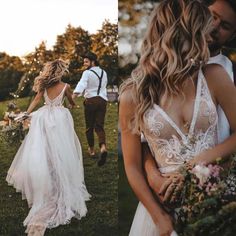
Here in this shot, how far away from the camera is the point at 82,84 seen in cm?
371

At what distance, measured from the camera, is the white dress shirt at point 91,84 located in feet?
12.2

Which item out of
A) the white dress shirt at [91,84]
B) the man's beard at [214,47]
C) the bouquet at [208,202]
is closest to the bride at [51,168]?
the white dress shirt at [91,84]

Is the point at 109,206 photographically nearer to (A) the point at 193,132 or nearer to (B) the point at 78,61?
(B) the point at 78,61

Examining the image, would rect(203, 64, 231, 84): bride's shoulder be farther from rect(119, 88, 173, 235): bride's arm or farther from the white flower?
the white flower

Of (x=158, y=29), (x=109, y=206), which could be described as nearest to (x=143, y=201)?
(x=158, y=29)

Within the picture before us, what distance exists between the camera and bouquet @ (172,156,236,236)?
1.82m

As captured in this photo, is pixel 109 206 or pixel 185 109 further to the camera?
pixel 109 206

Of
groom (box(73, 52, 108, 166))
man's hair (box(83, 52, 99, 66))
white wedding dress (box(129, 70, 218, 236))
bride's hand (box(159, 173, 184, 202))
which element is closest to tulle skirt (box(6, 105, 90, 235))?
groom (box(73, 52, 108, 166))

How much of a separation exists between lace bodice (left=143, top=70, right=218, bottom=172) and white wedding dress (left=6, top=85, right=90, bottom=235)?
142 centimetres

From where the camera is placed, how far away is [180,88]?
7.97 feet

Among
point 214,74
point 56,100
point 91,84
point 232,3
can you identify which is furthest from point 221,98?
point 56,100

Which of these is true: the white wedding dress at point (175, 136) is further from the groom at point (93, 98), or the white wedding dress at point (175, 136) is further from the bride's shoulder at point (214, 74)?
the groom at point (93, 98)

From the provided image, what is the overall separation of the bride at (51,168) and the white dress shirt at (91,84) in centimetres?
10

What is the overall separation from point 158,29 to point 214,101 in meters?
0.43
